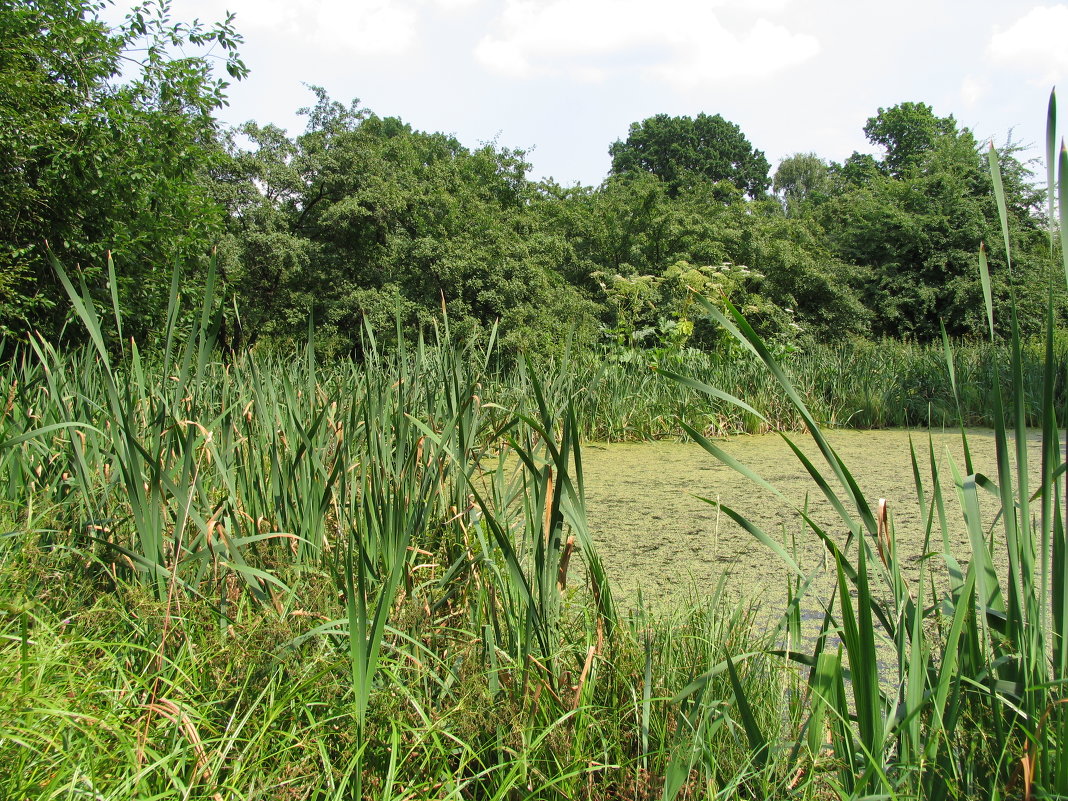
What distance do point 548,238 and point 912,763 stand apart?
7227 millimetres

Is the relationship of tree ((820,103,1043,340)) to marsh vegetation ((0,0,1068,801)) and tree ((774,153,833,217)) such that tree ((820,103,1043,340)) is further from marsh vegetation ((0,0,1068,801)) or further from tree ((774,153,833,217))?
Result: tree ((774,153,833,217))

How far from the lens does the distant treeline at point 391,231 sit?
4668mm

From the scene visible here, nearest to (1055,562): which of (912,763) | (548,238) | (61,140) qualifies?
(912,763)

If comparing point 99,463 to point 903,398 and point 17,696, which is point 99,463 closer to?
point 17,696

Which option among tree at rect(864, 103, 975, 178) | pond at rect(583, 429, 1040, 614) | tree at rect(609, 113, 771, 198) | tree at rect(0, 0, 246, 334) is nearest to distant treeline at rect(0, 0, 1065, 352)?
tree at rect(0, 0, 246, 334)

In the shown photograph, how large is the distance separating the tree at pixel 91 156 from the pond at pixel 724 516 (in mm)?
2871

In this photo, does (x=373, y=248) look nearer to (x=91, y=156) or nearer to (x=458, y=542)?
(x=91, y=156)

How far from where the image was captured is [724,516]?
3.12 metres

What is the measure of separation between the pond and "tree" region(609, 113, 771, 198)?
2600cm

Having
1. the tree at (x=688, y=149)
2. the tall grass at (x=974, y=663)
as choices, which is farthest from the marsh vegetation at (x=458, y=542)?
the tree at (x=688, y=149)

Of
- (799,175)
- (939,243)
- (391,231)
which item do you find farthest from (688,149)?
(391,231)

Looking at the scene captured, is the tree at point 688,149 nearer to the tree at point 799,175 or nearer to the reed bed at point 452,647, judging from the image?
the tree at point 799,175

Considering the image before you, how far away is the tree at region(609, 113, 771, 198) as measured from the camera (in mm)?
30094

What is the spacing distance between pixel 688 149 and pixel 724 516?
94.0 feet
